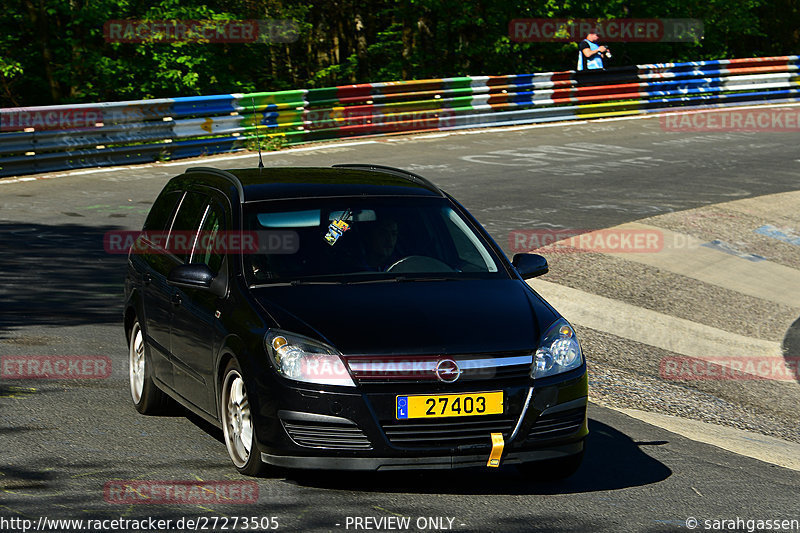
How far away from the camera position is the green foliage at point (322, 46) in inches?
→ 1087

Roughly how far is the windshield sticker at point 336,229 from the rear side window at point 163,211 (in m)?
1.57

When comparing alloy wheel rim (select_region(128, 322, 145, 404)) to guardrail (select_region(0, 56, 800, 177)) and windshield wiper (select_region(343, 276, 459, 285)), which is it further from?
Answer: guardrail (select_region(0, 56, 800, 177))

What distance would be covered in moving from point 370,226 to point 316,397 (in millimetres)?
1612

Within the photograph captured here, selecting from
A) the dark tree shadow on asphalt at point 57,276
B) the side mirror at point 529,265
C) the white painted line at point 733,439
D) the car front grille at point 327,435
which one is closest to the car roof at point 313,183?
the side mirror at point 529,265

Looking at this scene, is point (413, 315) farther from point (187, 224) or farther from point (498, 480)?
point (187, 224)

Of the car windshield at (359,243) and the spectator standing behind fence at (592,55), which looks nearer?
the car windshield at (359,243)

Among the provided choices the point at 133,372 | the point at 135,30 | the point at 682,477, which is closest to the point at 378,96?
the point at 135,30

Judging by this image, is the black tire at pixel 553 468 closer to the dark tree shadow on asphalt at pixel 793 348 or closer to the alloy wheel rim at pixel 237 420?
the alloy wheel rim at pixel 237 420

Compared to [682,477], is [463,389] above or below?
above

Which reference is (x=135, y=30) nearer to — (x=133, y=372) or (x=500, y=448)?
(x=133, y=372)

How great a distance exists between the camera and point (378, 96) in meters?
25.2

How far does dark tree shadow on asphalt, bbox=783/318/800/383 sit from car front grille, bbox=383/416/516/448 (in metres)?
6.32

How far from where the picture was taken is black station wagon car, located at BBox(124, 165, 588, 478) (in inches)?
229

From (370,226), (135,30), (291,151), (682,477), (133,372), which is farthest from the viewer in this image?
(135,30)
